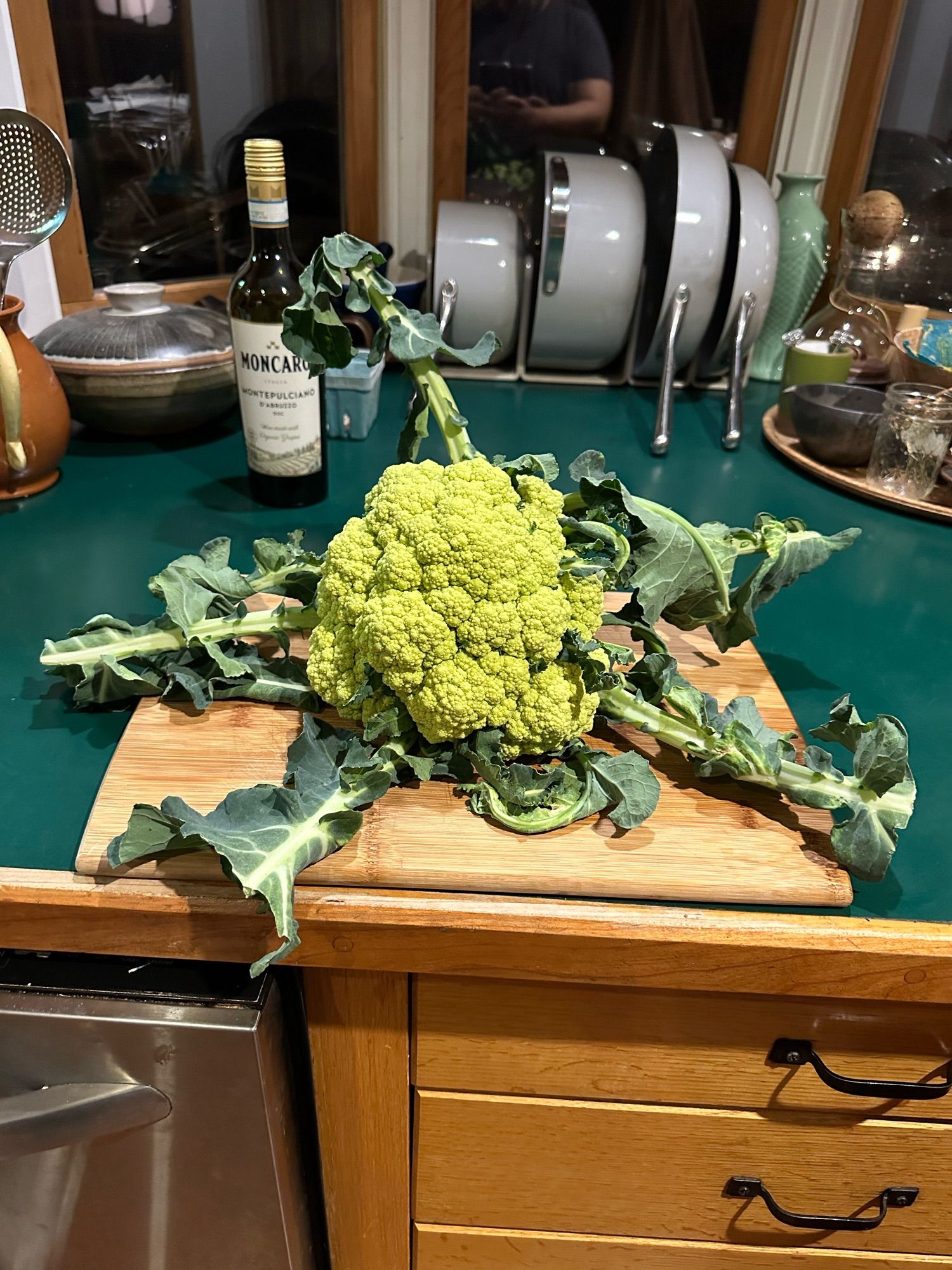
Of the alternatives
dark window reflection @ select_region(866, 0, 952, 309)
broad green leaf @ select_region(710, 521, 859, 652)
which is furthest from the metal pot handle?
dark window reflection @ select_region(866, 0, 952, 309)

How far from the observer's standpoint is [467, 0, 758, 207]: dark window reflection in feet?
4.80

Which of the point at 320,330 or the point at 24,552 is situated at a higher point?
the point at 320,330

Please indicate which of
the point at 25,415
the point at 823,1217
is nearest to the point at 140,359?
the point at 25,415

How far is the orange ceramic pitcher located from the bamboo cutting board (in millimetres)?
457

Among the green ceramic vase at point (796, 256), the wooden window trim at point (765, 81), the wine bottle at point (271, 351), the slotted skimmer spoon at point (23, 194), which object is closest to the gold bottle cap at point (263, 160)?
the wine bottle at point (271, 351)

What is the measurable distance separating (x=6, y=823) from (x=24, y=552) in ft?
1.42

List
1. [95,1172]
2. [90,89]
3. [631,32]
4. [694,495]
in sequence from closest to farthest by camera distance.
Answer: [95,1172] < [694,495] < [90,89] < [631,32]

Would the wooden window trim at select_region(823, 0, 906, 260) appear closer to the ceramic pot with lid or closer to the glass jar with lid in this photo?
the glass jar with lid

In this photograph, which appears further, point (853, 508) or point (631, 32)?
point (631, 32)

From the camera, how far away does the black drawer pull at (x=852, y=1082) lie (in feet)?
2.05

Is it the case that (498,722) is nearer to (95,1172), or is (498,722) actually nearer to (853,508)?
(95,1172)

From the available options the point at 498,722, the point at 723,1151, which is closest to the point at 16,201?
the point at 498,722

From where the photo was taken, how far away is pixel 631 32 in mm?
1475

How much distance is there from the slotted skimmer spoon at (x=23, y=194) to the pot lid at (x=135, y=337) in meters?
0.13
